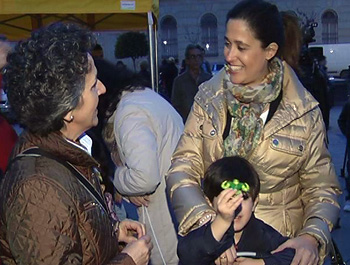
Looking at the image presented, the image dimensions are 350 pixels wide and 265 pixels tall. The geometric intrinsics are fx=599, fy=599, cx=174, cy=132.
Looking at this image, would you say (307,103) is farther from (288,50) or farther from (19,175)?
(19,175)

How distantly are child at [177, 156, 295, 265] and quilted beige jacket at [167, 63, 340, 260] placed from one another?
0.42 feet

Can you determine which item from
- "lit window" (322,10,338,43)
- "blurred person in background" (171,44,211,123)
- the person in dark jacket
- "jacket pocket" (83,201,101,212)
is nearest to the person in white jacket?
"jacket pocket" (83,201,101,212)

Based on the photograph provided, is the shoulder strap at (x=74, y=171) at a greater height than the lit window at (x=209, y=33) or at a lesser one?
greater

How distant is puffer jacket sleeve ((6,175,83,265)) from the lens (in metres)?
1.85

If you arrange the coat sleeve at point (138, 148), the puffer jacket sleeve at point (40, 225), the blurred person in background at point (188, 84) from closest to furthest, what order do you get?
the puffer jacket sleeve at point (40, 225)
the coat sleeve at point (138, 148)
the blurred person in background at point (188, 84)

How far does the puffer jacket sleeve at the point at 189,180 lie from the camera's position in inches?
93.3

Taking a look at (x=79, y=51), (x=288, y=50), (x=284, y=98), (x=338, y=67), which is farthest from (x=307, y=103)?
(x=338, y=67)

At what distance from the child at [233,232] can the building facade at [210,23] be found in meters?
39.5

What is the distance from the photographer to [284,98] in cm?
267

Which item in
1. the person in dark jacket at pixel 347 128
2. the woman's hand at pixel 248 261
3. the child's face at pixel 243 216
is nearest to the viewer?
the woman's hand at pixel 248 261

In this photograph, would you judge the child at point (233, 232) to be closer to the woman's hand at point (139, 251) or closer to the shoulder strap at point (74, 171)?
the woman's hand at point (139, 251)

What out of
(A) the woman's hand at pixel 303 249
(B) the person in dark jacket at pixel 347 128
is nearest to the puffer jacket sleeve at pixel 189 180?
(A) the woman's hand at pixel 303 249

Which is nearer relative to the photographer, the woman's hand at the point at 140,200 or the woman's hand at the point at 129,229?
the woman's hand at the point at 129,229

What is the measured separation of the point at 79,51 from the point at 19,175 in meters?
0.49
